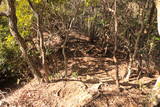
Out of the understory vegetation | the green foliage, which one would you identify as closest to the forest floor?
the understory vegetation

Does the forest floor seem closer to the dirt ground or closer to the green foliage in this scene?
the dirt ground

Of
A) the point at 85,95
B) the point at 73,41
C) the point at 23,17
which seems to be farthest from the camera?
the point at 73,41

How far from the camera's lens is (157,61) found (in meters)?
5.92

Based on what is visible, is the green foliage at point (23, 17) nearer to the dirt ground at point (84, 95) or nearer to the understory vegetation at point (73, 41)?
the understory vegetation at point (73, 41)

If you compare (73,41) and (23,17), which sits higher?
(23,17)

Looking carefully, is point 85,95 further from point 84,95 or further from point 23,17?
point 23,17

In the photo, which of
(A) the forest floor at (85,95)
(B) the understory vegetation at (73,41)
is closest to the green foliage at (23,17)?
(B) the understory vegetation at (73,41)

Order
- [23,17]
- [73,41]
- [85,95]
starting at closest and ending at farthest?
[85,95]
[23,17]
[73,41]

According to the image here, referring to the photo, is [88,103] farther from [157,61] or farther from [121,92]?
[157,61]

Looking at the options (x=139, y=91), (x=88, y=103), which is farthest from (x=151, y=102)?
(x=88, y=103)

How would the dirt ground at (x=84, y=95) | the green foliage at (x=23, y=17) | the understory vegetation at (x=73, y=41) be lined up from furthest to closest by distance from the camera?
the green foliage at (x=23, y=17)
the understory vegetation at (x=73, y=41)
the dirt ground at (x=84, y=95)

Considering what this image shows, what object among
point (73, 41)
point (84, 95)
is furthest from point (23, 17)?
point (73, 41)

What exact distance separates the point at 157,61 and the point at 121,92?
2774 mm

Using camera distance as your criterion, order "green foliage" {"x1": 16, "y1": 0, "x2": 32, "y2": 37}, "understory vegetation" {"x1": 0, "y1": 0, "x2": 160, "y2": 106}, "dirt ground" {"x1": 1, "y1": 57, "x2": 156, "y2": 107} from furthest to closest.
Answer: "green foliage" {"x1": 16, "y1": 0, "x2": 32, "y2": 37} → "understory vegetation" {"x1": 0, "y1": 0, "x2": 160, "y2": 106} → "dirt ground" {"x1": 1, "y1": 57, "x2": 156, "y2": 107}
